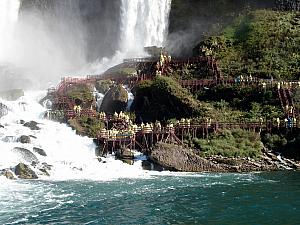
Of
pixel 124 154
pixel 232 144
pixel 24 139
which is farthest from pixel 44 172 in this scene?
pixel 232 144

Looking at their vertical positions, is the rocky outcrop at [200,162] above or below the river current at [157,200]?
above

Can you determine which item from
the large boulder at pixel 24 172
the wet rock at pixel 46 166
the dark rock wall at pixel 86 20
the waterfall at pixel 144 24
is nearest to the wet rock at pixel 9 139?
the wet rock at pixel 46 166

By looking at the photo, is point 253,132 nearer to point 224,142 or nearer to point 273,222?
point 224,142

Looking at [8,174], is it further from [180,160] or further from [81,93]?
[81,93]

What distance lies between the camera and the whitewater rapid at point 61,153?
43594mm

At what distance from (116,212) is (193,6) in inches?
2545

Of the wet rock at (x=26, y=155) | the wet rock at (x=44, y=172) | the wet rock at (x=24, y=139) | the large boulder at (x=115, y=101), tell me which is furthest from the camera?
the large boulder at (x=115, y=101)

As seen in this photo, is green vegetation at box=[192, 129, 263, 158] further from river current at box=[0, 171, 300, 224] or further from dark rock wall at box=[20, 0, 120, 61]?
dark rock wall at box=[20, 0, 120, 61]

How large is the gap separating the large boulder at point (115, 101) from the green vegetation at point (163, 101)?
141 cm

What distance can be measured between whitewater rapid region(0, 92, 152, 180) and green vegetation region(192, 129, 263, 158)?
709 cm

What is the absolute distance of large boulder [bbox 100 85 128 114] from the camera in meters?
60.5

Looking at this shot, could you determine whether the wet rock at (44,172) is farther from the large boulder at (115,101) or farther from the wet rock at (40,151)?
the large boulder at (115,101)

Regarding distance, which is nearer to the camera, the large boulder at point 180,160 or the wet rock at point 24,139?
the large boulder at point 180,160

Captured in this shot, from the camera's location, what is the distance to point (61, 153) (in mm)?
48469
